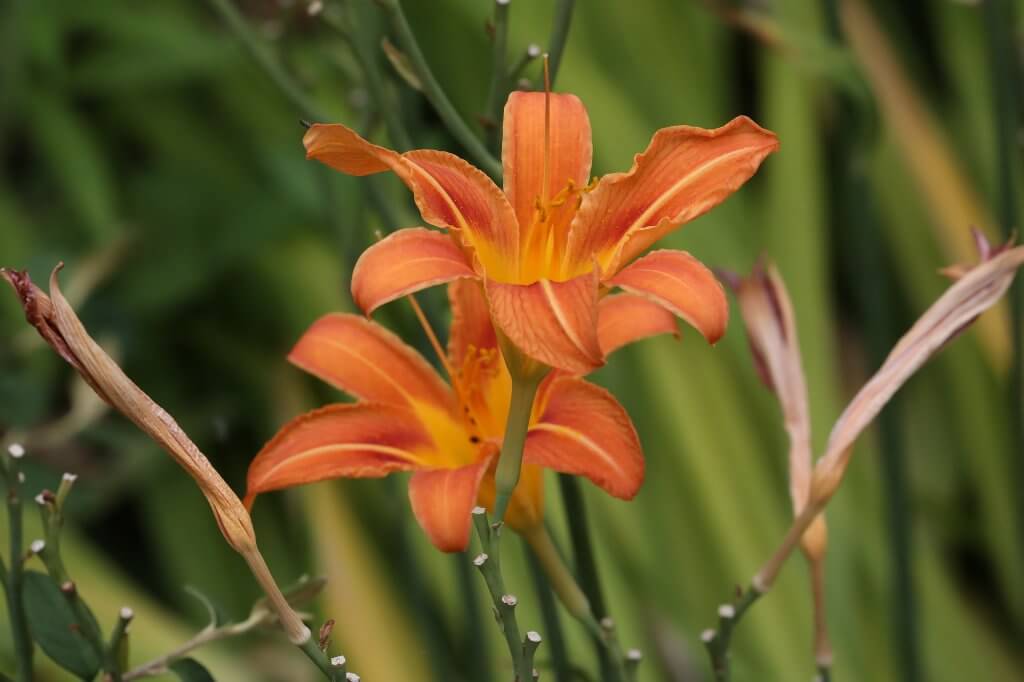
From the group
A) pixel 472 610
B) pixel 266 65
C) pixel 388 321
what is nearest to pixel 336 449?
pixel 266 65

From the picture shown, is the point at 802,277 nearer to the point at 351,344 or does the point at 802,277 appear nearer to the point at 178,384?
the point at 178,384

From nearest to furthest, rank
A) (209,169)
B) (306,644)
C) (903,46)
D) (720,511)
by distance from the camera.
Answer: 1. (306,644)
2. (720,511)
3. (209,169)
4. (903,46)

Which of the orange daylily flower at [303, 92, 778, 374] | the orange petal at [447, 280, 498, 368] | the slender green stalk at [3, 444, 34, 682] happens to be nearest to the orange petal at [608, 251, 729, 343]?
the orange daylily flower at [303, 92, 778, 374]

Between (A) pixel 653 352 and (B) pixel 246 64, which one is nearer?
(A) pixel 653 352

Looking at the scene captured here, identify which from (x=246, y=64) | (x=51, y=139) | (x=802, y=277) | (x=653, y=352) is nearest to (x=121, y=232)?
(x=51, y=139)

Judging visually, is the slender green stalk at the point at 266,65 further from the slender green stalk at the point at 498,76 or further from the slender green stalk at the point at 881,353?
the slender green stalk at the point at 881,353

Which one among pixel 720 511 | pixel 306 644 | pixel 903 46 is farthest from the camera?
pixel 903 46

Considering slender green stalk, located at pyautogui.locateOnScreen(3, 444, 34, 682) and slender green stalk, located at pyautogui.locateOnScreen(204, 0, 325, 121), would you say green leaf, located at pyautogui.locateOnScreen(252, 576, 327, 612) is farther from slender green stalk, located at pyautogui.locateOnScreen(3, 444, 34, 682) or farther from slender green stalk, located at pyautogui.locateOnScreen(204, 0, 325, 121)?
slender green stalk, located at pyautogui.locateOnScreen(204, 0, 325, 121)
